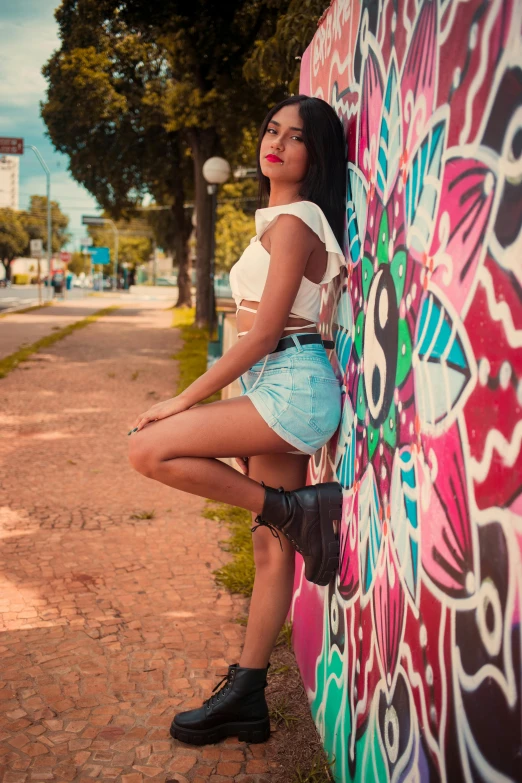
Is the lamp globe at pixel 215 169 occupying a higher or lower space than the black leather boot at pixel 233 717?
higher

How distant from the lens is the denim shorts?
240 cm

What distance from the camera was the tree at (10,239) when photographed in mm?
92562

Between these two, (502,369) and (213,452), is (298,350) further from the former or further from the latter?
(502,369)

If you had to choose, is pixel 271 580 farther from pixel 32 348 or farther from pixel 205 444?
pixel 32 348

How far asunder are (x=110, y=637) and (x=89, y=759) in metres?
0.89

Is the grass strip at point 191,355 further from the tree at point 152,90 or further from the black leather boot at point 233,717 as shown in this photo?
the black leather boot at point 233,717

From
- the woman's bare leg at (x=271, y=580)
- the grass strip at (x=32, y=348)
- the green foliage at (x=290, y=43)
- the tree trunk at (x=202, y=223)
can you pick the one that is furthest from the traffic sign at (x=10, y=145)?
the woman's bare leg at (x=271, y=580)

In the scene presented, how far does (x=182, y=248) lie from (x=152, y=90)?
9.08m

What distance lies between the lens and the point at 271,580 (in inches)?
107

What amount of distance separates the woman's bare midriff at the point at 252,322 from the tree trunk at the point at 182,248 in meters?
25.0

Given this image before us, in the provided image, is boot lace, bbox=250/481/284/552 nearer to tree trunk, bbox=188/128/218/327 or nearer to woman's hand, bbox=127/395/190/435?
woman's hand, bbox=127/395/190/435

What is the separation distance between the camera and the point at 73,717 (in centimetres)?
279

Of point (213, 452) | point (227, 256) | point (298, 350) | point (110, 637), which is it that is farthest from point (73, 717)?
point (227, 256)

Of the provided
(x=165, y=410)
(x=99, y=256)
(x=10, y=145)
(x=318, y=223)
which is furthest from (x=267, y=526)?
(x=99, y=256)
